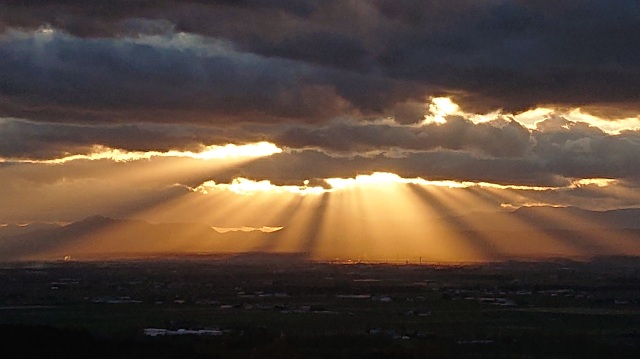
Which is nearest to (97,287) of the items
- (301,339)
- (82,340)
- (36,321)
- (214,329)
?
(36,321)

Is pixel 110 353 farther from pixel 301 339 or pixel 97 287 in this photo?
pixel 97 287

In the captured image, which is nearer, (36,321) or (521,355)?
(521,355)

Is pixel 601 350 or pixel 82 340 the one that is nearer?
pixel 82 340

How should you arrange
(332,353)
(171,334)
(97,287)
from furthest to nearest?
(97,287) < (171,334) < (332,353)

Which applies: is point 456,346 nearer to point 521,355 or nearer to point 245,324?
point 521,355

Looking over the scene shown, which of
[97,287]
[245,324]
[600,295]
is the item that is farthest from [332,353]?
[97,287]

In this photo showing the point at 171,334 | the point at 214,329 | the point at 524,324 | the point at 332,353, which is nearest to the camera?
the point at 332,353
